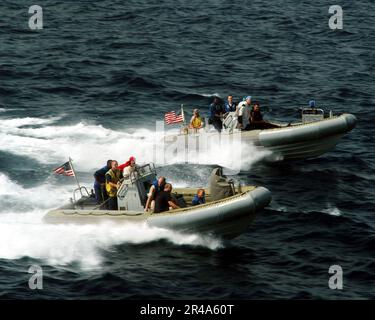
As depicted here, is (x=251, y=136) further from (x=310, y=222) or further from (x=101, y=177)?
(x=101, y=177)

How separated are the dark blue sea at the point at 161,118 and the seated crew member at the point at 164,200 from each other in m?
0.71

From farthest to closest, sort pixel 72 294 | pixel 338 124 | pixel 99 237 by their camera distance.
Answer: pixel 338 124
pixel 99 237
pixel 72 294

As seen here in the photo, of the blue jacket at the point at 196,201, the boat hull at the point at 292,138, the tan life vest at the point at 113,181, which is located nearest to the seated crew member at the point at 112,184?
the tan life vest at the point at 113,181

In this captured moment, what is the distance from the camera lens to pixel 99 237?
2416 centimetres

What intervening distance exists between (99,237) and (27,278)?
8.76 ft

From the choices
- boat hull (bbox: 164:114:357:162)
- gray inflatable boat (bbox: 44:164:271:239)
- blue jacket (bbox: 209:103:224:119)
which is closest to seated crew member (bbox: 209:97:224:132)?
blue jacket (bbox: 209:103:224:119)

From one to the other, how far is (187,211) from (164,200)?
2.66ft

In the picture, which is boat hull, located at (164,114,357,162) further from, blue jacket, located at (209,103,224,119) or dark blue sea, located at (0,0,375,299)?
blue jacket, located at (209,103,224,119)

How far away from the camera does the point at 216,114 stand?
32656mm

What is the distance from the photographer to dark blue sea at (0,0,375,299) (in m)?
22.8

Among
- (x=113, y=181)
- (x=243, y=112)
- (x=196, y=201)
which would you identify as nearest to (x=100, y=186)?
(x=113, y=181)
